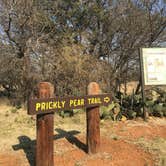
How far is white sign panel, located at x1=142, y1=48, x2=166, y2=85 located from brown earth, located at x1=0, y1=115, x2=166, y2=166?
5.29ft

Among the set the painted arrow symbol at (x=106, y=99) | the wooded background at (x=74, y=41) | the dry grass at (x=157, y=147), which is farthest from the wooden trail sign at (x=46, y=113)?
the wooded background at (x=74, y=41)

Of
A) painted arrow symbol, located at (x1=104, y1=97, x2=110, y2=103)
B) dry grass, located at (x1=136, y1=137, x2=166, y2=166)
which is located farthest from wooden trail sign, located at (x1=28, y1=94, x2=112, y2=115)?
dry grass, located at (x1=136, y1=137, x2=166, y2=166)

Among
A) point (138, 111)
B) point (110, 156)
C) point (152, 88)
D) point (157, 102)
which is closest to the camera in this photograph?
point (110, 156)

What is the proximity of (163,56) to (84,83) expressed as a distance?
270cm

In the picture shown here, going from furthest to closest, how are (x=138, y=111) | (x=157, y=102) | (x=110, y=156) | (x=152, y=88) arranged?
(x=152, y=88)
(x=157, y=102)
(x=138, y=111)
(x=110, y=156)

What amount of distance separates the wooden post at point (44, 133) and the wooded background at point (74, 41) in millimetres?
5294

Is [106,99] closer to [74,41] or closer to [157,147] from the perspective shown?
[157,147]

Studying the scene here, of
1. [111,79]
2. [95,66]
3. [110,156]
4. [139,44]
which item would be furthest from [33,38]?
[110,156]

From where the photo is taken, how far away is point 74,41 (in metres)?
12.2

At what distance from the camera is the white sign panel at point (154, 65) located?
898cm

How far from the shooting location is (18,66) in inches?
426

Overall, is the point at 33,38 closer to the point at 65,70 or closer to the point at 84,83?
the point at 65,70

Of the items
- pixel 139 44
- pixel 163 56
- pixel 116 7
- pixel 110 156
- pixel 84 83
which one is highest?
pixel 116 7

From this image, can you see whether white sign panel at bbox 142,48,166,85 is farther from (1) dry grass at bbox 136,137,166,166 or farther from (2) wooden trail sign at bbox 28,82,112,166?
(2) wooden trail sign at bbox 28,82,112,166
